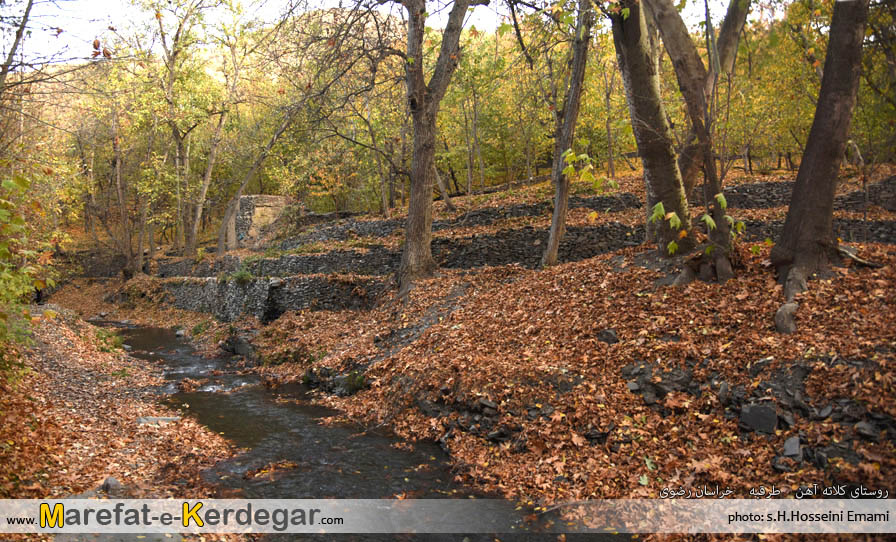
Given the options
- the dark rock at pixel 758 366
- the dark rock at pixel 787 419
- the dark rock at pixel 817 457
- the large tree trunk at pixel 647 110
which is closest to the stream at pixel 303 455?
the dark rock at pixel 817 457

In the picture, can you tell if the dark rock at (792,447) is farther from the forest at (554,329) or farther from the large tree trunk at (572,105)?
the large tree trunk at (572,105)

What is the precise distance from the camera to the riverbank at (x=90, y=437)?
17.6ft

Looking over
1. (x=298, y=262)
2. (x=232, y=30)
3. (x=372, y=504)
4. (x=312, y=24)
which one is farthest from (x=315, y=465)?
(x=232, y=30)

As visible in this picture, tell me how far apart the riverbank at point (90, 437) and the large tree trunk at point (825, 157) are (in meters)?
7.43

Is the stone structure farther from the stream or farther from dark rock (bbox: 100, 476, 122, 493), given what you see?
dark rock (bbox: 100, 476, 122, 493)

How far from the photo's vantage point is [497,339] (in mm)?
9055

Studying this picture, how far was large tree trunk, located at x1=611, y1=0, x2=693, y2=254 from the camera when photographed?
8.32 m

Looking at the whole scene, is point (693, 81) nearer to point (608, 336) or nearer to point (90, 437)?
point (608, 336)

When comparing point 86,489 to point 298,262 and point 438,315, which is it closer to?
point 438,315

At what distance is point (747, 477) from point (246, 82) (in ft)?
103

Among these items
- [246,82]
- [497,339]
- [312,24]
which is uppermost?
[246,82]

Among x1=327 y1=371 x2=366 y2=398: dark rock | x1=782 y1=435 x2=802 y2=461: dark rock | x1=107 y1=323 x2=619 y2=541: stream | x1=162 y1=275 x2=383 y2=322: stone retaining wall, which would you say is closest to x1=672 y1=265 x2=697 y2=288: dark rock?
x1=782 y1=435 x2=802 y2=461: dark rock

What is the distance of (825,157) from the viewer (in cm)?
652

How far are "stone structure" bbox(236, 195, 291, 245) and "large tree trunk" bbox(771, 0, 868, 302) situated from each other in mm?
25583
